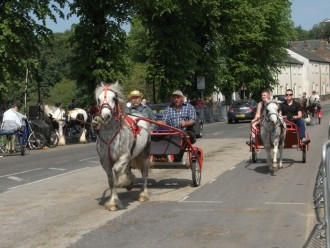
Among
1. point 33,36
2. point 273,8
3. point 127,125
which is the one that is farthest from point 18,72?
point 273,8

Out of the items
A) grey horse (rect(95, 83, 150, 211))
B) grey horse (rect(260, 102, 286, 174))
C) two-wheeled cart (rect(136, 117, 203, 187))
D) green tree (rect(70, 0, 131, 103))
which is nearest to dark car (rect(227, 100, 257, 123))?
green tree (rect(70, 0, 131, 103))

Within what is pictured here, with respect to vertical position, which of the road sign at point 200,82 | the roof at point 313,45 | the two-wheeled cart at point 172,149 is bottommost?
the two-wheeled cart at point 172,149

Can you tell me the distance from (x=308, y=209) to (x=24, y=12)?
20.8 meters

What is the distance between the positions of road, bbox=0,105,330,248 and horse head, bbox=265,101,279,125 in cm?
130

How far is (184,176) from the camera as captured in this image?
13797mm

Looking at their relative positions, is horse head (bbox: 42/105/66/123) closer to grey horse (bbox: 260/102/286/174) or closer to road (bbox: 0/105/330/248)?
road (bbox: 0/105/330/248)

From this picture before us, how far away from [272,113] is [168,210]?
17.8 ft

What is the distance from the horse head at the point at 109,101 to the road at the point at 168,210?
1.54 m

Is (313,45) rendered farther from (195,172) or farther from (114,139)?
(114,139)

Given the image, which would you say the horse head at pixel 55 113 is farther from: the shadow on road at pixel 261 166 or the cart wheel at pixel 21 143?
the shadow on road at pixel 261 166

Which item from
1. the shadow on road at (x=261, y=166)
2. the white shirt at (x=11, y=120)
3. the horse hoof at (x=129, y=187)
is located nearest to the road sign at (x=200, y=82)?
the white shirt at (x=11, y=120)

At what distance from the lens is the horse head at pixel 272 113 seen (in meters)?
13.9

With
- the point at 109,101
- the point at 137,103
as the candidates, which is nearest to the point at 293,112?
the point at 137,103

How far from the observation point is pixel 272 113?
45.7 feet
